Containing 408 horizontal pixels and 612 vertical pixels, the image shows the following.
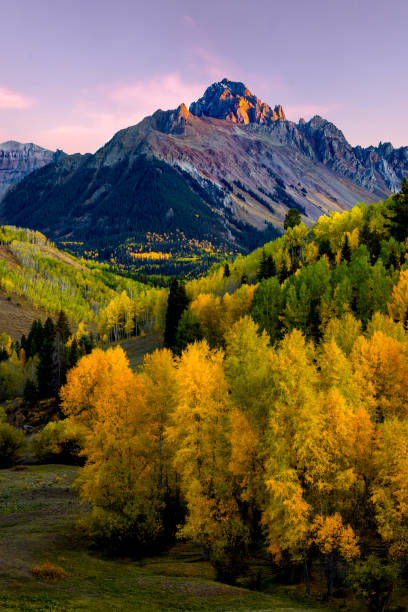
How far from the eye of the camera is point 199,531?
32938 mm

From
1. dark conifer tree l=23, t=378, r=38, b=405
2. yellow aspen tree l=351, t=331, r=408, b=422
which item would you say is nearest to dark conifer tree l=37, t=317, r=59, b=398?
dark conifer tree l=23, t=378, r=38, b=405

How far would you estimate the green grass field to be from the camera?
2358 centimetres

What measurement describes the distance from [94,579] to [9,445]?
168 feet

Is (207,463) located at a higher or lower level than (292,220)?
lower

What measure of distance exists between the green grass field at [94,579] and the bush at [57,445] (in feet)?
80.0

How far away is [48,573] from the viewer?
1097 inches

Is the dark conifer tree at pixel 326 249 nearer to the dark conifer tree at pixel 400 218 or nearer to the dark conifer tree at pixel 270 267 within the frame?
the dark conifer tree at pixel 270 267

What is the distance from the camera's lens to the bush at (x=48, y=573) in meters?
27.3

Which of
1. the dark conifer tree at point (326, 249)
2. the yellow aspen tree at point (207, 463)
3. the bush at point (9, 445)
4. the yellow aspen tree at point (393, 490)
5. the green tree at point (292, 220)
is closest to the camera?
the yellow aspen tree at point (393, 490)

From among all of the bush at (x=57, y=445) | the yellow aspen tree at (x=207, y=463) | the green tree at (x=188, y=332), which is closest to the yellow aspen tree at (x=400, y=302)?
the green tree at (x=188, y=332)

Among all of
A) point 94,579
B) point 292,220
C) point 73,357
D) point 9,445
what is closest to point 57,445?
point 9,445

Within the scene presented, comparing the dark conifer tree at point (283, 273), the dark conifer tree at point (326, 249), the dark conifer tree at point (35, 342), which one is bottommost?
the dark conifer tree at point (35, 342)

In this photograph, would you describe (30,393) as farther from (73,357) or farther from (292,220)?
(292,220)

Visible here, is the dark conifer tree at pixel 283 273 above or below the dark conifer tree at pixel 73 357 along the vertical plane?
above
